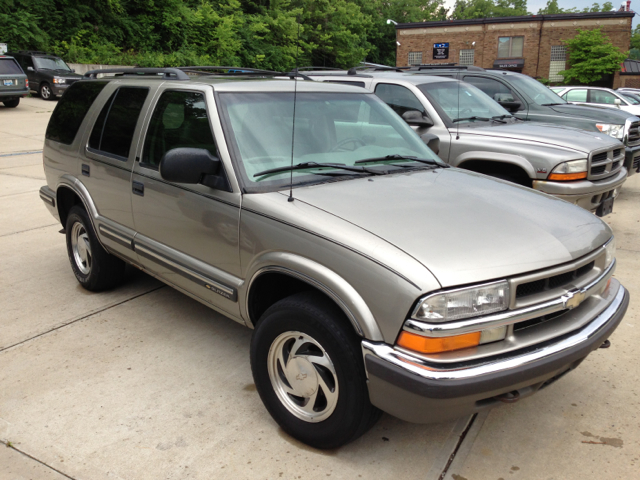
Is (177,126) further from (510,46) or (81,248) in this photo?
(510,46)

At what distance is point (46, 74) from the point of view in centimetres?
2148

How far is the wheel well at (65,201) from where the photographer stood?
197 inches

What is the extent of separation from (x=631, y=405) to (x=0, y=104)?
2301cm

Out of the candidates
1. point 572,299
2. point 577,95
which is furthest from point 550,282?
point 577,95

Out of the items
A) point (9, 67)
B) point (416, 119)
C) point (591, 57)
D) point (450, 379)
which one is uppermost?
point (591, 57)

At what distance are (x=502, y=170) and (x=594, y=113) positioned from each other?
15.8ft

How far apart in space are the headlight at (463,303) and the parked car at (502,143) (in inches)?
107

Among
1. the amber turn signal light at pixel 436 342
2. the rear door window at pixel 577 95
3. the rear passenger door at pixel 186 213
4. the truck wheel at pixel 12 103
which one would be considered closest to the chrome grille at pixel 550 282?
the amber turn signal light at pixel 436 342

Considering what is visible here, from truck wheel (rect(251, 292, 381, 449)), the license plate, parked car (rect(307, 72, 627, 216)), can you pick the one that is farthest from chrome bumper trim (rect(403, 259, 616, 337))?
the license plate

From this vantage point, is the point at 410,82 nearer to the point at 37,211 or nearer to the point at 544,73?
the point at 37,211

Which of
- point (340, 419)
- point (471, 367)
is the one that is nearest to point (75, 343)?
point (340, 419)

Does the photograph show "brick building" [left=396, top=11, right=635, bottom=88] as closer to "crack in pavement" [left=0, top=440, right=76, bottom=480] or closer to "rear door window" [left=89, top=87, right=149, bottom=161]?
"rear door window" [left=89, top=87, right=149, bottom=161]

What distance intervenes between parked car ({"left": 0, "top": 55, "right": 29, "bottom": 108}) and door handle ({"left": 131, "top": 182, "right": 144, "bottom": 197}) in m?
17.6

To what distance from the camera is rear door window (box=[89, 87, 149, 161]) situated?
4.09m
